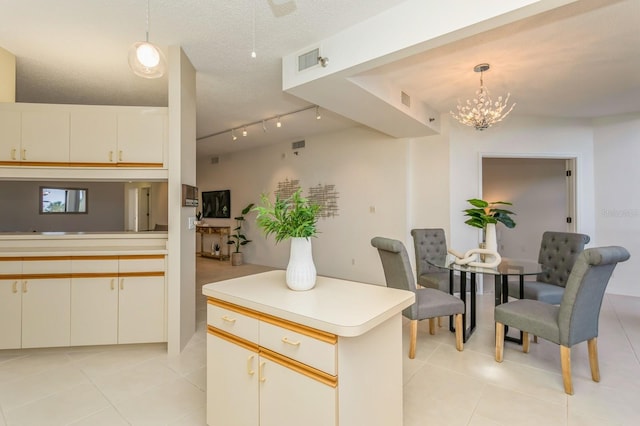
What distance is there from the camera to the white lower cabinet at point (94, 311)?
277 cm

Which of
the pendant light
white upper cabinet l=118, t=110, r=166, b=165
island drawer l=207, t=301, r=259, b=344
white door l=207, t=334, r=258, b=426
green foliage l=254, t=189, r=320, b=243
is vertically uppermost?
the pendant light

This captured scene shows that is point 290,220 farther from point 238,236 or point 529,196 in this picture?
point 529,196

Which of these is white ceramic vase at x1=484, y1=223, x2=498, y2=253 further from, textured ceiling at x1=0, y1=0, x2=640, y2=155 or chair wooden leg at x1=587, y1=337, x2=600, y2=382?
textured ceiling at x1=0, y1=0, x2=640, y2=155

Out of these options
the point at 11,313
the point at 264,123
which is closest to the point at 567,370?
the point at 11,313

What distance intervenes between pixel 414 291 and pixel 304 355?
1539 millimetres

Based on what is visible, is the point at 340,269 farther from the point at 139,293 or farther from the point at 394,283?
the point at 139,293

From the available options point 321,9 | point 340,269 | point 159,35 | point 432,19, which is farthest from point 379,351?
point 340,269

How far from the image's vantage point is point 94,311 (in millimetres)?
2787

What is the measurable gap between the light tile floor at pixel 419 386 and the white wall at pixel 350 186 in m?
2.50

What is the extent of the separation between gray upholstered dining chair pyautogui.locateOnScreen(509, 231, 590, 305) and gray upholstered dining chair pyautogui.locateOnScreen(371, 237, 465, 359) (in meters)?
0.93

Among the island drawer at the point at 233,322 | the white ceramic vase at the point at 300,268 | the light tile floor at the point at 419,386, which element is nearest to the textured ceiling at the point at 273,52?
the white ceramic vase at the point at 300,268

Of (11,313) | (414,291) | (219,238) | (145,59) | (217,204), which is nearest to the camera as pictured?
(145,59)

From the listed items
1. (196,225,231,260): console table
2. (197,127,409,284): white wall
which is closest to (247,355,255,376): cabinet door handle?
(197,127,409,284): white wall

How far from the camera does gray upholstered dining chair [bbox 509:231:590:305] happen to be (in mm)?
3109
